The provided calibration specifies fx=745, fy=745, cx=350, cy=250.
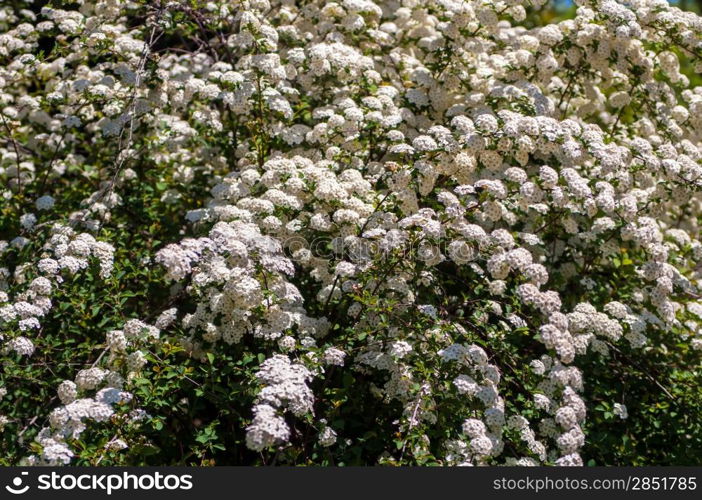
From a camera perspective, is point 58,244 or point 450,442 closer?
point 450,442

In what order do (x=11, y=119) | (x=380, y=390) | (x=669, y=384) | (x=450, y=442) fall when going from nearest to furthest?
1. (x=450, y=442)
2. (x=380, y=390)
3. (x=669, y=384)
4. (x=11, y=119)

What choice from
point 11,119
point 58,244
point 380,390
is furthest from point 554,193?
point 11,119

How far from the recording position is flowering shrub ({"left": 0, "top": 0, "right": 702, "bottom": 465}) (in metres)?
3.49

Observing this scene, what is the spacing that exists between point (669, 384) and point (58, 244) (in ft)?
11.4

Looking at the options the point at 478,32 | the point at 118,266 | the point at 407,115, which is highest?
the point at 478,32

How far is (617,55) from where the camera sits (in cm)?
484

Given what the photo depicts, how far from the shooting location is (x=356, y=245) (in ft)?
12.5

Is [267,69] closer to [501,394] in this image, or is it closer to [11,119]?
[11,119]

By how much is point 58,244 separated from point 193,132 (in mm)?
1409

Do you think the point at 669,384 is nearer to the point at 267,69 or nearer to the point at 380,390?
the point at 380,390

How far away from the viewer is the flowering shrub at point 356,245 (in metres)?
3.49

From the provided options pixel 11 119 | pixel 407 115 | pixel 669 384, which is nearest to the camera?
pixel 669 384

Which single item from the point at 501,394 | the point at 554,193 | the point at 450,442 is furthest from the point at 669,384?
the point at 450,442

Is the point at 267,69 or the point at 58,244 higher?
the point at 267,69
